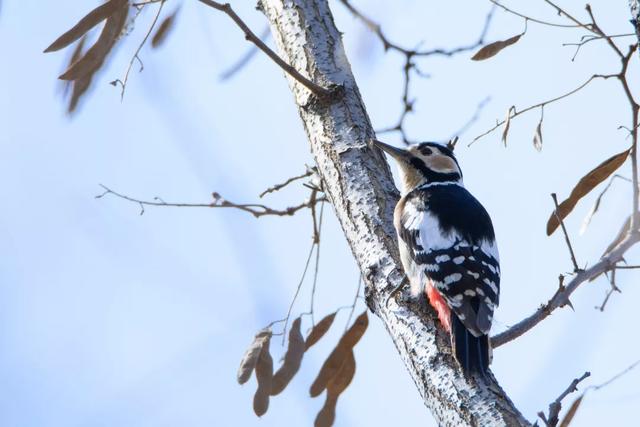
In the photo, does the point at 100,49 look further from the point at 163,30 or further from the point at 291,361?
the point at 291,361

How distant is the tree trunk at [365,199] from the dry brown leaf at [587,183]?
50cm

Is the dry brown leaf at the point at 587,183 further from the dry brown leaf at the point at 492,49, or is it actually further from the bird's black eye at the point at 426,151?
the bird's black eye at the point at 426,151

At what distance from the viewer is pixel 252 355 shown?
343 centimetres

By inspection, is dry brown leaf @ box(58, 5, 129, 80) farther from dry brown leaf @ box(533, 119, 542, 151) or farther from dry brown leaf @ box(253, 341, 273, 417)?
dry brown leaf @ box(533, 119, 542, 151)

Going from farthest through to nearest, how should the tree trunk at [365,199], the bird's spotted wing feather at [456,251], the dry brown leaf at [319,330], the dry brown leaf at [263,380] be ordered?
the dry brown leaf at [319,330], the dry brown leaf at [263,380], the bird's spotted wing feather at [456,251], the tree trunk at [365,199]

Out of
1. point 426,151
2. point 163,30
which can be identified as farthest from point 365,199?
point 426,151

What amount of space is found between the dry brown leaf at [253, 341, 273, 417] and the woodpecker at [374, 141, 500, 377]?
0.63 m

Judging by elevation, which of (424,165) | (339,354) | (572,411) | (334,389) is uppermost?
(424,165)

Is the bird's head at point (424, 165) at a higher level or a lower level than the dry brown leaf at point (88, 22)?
higher

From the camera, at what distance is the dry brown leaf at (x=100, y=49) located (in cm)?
305

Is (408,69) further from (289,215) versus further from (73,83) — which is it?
(73,83)

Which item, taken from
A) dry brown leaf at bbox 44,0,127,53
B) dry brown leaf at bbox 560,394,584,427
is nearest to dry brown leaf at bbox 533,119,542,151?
dry brown leaf at bbox 560,394,584,427

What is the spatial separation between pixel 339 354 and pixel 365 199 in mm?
708

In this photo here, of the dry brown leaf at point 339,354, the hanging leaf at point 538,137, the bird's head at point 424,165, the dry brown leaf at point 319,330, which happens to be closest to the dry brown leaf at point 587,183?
the hanging leaf at point 538,137
